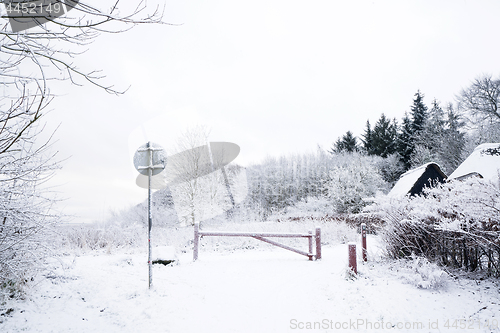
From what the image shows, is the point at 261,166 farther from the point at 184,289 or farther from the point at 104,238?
the point at 184,289

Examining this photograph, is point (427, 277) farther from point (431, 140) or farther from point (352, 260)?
point (431, 140)

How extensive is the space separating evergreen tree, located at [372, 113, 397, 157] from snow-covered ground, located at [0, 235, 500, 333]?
3238cm

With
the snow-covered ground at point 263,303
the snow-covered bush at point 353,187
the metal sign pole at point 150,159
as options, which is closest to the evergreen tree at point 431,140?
the snow-covered bush at point 353,187

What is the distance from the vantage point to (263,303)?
15.3ft

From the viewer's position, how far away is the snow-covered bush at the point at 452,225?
3.99 meters

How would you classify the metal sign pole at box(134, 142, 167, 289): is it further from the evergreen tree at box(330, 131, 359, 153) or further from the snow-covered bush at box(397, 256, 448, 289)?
the evergreen tree at box(330, 131, 359, 153)

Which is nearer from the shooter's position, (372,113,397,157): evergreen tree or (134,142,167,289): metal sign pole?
(134,142,167,289): metal sign pole

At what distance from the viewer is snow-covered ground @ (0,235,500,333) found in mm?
3664


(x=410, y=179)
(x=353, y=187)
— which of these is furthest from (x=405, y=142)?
(x=410, y=179)

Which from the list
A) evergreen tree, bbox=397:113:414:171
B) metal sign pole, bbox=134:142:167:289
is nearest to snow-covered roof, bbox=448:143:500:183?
metal sign pole, bbox=134:142:167:289

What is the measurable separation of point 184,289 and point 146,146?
2997mm

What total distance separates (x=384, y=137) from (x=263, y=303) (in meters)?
35.9

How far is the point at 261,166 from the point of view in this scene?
34.9 m

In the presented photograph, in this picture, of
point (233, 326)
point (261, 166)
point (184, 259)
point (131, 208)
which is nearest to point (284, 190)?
point (261, 166)
